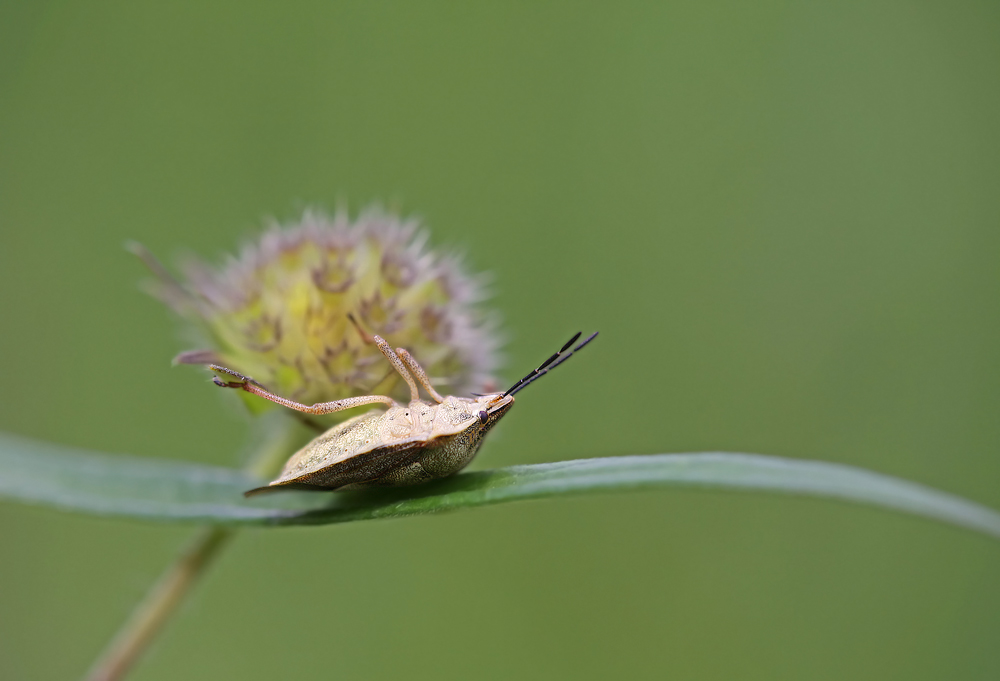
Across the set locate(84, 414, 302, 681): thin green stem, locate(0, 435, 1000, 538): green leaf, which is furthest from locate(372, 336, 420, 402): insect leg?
locate(84, 414, 302, 681): thin green stem

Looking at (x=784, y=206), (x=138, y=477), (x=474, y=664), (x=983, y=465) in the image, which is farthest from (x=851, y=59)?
(x=138, y=477)

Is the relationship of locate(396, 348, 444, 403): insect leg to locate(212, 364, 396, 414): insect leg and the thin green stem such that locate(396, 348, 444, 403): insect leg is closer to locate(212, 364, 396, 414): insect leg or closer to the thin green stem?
locate(212, 364, 396, 414): insect leg

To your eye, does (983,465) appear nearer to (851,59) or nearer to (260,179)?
(851,59)

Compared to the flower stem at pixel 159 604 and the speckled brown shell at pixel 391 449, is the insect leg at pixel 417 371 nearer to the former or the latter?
the speckled brown shell at pixel 391 449

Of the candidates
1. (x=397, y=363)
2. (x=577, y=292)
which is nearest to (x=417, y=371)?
(x=397, y=363)

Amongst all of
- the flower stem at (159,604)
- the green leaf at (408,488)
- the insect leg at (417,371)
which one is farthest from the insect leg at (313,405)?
the flower stem at (159,604)
